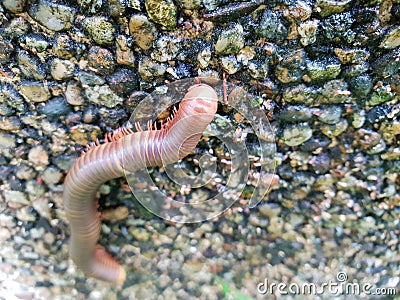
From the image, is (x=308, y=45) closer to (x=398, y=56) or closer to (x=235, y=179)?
(x=398, y=56)

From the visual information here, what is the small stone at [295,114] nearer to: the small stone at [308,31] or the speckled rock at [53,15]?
the small stone at [308,31]

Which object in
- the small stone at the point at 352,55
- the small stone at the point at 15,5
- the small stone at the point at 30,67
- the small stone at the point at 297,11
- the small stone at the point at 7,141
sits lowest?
the small stone at the point at 7,141

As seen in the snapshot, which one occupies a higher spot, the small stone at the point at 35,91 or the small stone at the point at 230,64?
the small stone at the point at 230,64

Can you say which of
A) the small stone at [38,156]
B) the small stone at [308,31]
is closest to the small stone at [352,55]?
the small stone at [308,31]

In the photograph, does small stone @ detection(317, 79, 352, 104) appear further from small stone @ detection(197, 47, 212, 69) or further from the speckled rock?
the speckled rock

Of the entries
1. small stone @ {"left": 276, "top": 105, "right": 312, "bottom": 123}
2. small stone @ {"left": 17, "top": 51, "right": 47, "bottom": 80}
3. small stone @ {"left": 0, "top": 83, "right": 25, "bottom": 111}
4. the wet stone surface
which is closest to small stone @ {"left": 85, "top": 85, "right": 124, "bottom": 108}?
the wet stone surface

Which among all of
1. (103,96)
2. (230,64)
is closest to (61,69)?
(103,96)
